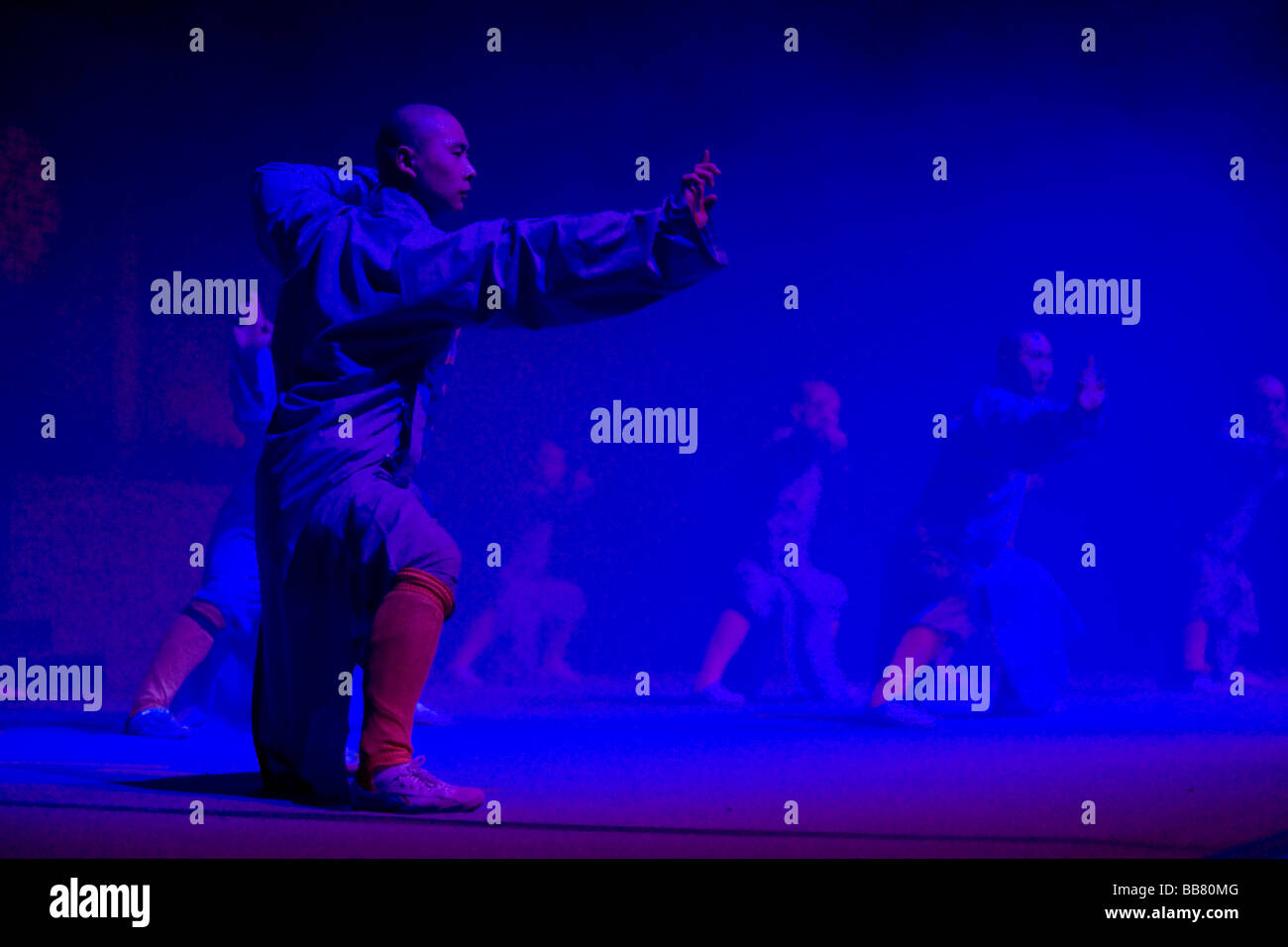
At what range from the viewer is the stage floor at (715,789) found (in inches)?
84.8

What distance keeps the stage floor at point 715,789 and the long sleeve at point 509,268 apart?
0.87 meters

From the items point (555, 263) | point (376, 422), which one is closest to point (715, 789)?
point (376, 422)

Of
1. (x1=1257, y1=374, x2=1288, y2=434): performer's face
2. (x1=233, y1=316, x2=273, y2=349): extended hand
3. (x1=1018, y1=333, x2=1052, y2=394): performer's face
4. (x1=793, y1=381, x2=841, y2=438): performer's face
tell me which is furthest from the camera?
(x1=1257, y1=374, x2=1288, y2=434): performer's face

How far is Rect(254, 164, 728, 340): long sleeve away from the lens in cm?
238

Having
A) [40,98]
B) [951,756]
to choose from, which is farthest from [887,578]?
[40,98]

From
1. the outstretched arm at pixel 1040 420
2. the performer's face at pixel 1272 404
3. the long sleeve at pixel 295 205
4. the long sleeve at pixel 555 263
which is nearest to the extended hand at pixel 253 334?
the long sleeve at pixel 295 205

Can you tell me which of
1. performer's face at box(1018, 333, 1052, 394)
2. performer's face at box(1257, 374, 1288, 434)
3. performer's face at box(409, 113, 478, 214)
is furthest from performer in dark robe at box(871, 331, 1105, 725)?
performer's face at box(409, 113, 478, 214)

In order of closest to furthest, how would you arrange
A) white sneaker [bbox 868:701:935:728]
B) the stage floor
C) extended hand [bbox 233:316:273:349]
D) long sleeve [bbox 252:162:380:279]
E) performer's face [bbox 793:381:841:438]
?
the stage floor
long sleeve [bbox 252:162:380:279]
white sneaker [bbox 868:701:935:728]
extended hand [bbox 233:316:273:349]
performer's face [bbox 793:381:841:438]

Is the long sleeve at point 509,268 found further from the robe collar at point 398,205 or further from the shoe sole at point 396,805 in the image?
the shoe sole at point 396,805

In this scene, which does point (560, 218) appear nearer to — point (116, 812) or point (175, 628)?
point (116, 812)

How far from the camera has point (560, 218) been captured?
240 cm

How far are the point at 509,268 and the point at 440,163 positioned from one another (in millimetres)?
361

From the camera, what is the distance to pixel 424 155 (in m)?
2.61

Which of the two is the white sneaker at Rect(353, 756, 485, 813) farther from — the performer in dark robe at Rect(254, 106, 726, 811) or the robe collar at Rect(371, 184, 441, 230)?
the robe collar at Rect(371, 184, 441, 230)
